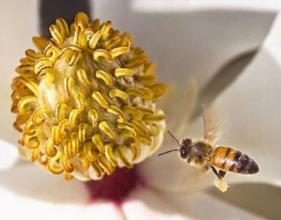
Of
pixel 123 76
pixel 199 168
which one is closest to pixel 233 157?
pixel 199 168

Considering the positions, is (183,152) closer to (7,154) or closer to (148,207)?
(148,207)

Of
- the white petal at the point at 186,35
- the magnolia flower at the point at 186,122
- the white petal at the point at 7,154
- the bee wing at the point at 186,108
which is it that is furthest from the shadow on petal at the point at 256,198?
the white petal at the point at 7,154

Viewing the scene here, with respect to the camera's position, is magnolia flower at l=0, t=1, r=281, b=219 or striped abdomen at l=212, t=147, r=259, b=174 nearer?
striped abdomen at l=212, t=147, r=259, b=174

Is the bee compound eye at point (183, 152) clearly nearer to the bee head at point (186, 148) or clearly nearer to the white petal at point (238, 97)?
the bee head at point (186, 148)

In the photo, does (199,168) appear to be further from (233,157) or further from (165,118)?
(165,118)

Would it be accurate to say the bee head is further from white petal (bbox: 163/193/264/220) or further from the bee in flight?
white petal (bbox: 163/193/264/220)

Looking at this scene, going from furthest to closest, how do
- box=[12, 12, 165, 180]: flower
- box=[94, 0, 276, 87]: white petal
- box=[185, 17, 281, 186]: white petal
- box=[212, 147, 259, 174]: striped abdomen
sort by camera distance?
box=[94, 0, 276, 87]: white petal < box=[185, 17, 281, 186]: white petal < box=[12, 12, 165, 180]: flower < box=[212, 147, 259, 174]: striped abdomen

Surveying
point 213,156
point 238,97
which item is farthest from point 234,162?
point 238,97

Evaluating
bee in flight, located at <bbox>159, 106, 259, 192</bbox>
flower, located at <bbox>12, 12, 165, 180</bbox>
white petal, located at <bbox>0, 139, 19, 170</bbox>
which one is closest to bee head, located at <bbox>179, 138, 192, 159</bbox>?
bee in flight, located at <bbox>159, 106, 259, 192</bbox>
